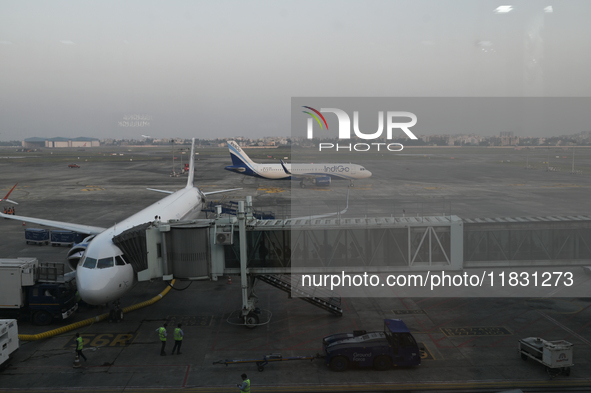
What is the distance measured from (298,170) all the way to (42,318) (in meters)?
62.2

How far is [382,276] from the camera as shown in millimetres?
31844

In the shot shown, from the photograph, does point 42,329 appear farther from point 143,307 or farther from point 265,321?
point 265,321

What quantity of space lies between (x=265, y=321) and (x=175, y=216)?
46.9 feet

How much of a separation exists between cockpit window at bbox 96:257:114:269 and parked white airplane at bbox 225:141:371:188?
200ft

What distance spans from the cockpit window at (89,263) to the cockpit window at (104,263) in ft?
0.86

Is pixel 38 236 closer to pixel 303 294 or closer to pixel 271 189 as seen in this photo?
pixel 303 294

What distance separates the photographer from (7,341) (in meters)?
18.9

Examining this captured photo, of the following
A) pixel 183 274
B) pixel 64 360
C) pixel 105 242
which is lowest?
pixel 64 360

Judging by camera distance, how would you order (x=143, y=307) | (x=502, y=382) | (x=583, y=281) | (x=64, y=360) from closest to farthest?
(x=502, y=382) → (x=64, y=360) → (x=143, y=307) → (x=583, y=281)

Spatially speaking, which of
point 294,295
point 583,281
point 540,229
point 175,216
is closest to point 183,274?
point 294,295

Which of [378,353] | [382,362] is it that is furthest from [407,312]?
[378,353]

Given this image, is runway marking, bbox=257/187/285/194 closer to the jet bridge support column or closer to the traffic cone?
the jet bridge support column

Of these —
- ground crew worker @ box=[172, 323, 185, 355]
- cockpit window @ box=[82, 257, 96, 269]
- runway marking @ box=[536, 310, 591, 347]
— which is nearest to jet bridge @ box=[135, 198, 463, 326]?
cockpit window @ box=[82, 257, 96, 269]

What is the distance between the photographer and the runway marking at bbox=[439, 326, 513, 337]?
72.5ft
